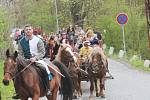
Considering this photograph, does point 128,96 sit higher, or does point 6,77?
point 6,77

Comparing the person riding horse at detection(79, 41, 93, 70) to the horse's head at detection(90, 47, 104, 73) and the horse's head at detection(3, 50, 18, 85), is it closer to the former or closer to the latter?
the horse's head at detection(90, 47, 104, 73)

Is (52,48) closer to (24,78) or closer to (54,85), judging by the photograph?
(54,85)

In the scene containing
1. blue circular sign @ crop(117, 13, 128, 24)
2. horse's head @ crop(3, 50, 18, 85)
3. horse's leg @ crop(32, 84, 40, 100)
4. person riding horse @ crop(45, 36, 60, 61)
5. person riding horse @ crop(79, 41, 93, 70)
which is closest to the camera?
horse's head @ crop(3, 50, 18, 85)

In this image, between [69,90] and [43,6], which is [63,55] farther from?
[43,6]

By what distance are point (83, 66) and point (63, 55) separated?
8.01 ft

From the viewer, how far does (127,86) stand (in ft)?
71.0

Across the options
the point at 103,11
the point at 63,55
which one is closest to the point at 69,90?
the point at 63,55

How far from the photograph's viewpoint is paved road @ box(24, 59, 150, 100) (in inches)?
725

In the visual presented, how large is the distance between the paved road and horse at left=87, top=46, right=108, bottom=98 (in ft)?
1.49

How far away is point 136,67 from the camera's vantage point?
30.4 m

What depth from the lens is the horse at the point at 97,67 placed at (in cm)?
1797

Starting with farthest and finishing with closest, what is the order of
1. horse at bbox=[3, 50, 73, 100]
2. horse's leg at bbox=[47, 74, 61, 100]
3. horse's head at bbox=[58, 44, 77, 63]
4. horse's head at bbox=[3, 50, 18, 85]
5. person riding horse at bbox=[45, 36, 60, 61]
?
person riding horse at bbox=[45, 36, 60, 61] < horse's head at bbox=[58, 44, 77, 63] < horse's leg at bbox=[47, 74, 61, 100] < horse at bbox=[3, 50, 73, 100] < horse's head at bbox=[3, 50, 18, 85]

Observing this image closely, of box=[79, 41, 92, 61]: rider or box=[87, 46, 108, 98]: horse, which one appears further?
box=[79, 41, 92, 61]: rider

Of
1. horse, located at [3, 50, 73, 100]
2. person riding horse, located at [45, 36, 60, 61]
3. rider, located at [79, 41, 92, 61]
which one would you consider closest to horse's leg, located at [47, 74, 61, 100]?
horse, located at [3, 50, 73, 100]
